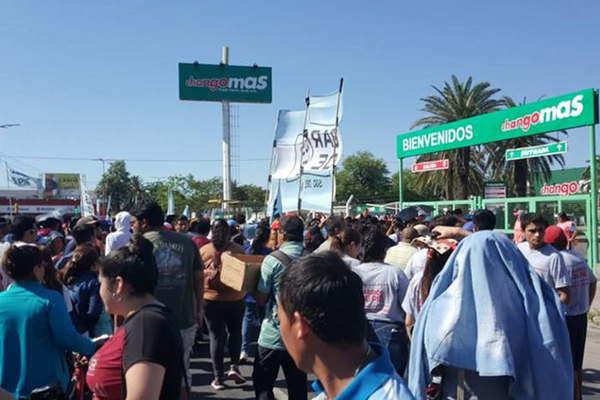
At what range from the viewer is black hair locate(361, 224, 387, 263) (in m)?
4.77

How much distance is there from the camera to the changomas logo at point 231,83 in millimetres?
42281

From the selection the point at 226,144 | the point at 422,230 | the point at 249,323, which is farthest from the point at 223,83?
the point at 422,230

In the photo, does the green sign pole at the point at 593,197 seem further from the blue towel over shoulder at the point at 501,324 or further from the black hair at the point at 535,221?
the blue towel over shoulder at the point at 501,324

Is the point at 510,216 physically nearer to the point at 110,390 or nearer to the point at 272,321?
the point at 272,321

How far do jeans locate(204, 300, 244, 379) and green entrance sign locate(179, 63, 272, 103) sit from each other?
36.6m

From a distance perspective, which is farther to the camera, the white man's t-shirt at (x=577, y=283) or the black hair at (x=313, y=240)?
the black hair at (x=313, y=240)

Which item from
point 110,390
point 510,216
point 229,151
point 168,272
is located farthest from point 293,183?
point 229,151

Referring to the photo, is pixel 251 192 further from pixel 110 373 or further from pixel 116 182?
pixel 110 373

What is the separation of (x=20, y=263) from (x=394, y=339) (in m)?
2.78

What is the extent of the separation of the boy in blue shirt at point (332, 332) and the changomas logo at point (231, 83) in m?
41.9

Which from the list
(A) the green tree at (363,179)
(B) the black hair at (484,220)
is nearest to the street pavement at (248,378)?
(B) the black hair at (484,220)

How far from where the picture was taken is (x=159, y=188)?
77.4m

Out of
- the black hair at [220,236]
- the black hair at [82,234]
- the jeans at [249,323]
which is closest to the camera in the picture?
the black hair at [82,234]

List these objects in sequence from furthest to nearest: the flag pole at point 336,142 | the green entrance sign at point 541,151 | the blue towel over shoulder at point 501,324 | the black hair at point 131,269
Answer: the green entrance sign at point 541,151 < the flag pole at point 336,142 < the black hair at point 131,269 < the blue towel over shoulder at point 501,324
